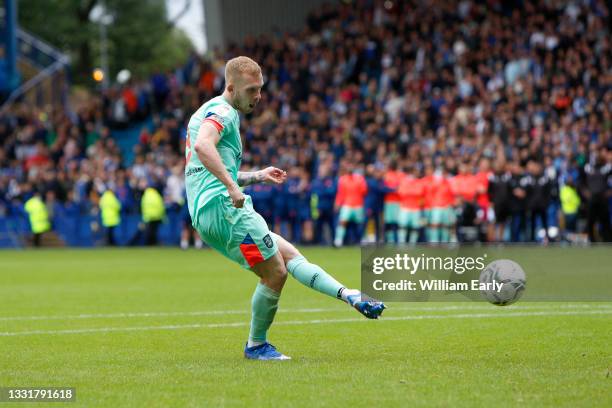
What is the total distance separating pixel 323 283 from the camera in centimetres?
762

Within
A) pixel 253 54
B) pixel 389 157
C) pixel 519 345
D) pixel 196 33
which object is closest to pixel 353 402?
pixel 519 345

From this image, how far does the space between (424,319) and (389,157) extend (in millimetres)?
19116

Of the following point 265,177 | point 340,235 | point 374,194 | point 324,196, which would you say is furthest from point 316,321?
point 324,196

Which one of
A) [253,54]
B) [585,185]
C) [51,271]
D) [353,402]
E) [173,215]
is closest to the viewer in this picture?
[353,402]

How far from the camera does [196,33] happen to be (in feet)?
243

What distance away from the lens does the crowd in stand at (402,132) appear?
2644cm

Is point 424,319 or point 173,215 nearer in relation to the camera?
point 424,319

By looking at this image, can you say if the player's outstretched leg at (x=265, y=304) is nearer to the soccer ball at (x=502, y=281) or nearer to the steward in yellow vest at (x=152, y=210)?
the soccer ball at (x=502, y=281)

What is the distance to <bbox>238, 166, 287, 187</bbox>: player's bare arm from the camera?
7.77m

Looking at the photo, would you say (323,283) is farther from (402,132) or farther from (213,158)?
(402,132)

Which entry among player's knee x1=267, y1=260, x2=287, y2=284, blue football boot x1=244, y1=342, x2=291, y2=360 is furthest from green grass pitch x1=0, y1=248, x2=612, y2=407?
player's knee x1=267, y1=260, x2=287, y2=284

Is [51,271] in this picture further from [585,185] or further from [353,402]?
[353,402]

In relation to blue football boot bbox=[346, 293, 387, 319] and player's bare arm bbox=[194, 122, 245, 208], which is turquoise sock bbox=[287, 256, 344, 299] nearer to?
blue football boot bbox=[346, 293, 387, 319]

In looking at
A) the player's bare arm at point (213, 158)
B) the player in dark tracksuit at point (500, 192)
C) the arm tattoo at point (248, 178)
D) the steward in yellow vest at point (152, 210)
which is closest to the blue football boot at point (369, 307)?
the player's bare arm at point (213, 158)
